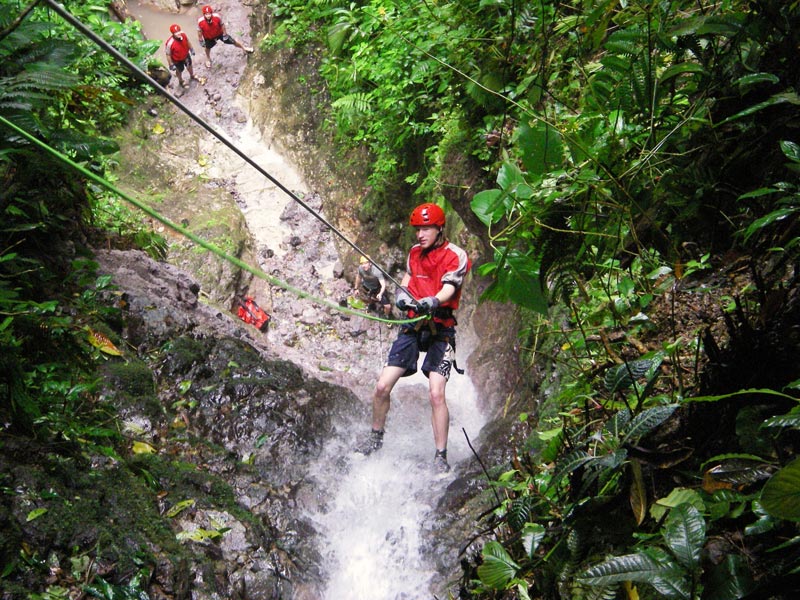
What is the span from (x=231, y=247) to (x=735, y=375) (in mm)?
10312

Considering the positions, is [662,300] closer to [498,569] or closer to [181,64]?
[498,569]

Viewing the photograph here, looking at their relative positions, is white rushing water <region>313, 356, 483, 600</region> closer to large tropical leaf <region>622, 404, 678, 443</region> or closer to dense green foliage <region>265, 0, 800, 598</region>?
dense green foliage <region>265, 0, 800, 598</region>

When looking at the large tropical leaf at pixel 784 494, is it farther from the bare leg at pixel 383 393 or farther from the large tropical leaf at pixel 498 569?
the bare leg at pixel 383 393

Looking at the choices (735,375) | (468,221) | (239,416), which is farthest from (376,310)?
(735,375)

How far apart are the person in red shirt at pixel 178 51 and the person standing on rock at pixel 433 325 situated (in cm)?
1182

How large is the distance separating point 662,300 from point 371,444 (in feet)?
11.8

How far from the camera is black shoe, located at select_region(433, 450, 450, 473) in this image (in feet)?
17.6

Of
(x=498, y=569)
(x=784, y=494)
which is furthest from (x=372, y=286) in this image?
(x=784, y=494)

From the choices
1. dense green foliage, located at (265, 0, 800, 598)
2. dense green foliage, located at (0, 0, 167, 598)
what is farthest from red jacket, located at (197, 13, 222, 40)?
dense green foliage, located at (265, 0, 800, 598)

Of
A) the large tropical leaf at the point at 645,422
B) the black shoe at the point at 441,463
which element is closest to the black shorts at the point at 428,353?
the black shoe at the point at 441,463

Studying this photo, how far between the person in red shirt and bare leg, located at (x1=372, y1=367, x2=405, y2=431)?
12.4 meters

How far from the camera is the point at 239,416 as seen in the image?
5.39 meters

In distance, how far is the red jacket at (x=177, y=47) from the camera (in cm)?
1401

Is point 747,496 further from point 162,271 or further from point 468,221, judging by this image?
point 162,271
